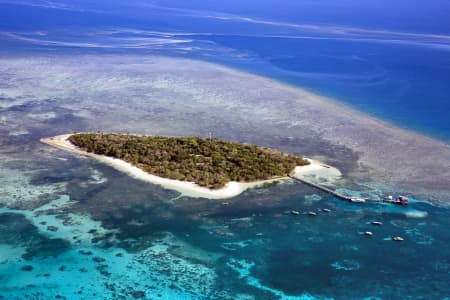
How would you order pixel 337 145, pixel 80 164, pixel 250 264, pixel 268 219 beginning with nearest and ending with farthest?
pixel 250 264 → pixel 268 219 → pixel 80 164 → pixel 337 145

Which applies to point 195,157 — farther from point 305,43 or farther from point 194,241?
point 305,43

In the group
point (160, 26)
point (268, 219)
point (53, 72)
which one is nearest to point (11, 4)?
point (160, 26)

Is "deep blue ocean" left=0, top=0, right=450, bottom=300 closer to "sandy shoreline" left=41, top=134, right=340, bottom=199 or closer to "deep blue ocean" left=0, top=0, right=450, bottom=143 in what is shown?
"sandy shoreline" left=41, top=134, right=340, bottom=199

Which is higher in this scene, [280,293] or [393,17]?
[393,17]

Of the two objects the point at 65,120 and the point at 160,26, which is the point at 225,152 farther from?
the point at 160,26

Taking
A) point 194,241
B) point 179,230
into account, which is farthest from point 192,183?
point 194,241

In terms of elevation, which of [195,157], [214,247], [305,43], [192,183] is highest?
[305,43]
